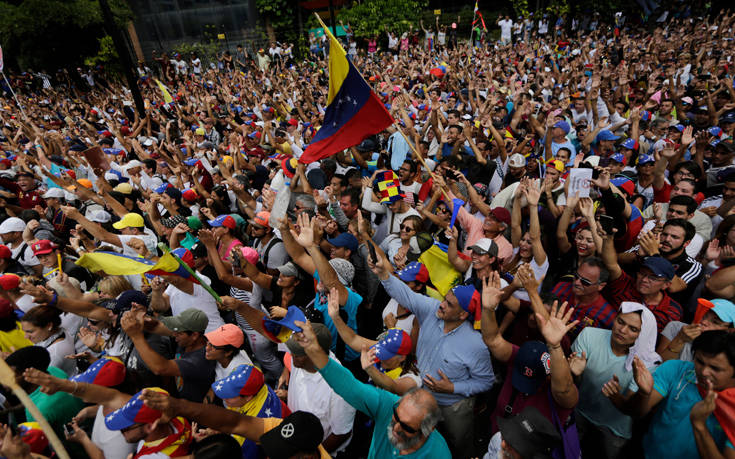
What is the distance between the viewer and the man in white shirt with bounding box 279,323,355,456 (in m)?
2.64

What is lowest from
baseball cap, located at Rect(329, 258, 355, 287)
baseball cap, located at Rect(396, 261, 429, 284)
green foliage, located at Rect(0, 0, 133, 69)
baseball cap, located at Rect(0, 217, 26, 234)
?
baseball cap, located at Rect(329, 258, 355, 287)

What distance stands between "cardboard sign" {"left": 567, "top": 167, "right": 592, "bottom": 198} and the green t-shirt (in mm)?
4672

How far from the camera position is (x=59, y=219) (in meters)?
6.20

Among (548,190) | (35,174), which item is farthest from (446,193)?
(35,174)

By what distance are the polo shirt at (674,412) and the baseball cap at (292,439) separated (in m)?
2.10

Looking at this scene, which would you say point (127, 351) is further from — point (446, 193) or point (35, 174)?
point (35, 174)

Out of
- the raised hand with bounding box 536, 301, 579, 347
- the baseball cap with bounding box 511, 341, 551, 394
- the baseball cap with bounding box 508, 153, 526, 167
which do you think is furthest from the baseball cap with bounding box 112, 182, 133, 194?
the raised hand with bounding box 536, 301, 579, 347

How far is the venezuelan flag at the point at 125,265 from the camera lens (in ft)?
10.8

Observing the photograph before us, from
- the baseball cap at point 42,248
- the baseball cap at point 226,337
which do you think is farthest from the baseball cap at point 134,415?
the baseball cap at point 42,248

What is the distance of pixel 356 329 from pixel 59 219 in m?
5.71

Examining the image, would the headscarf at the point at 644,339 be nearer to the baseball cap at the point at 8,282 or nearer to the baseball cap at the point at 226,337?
the baseball cap at the point at 226,337

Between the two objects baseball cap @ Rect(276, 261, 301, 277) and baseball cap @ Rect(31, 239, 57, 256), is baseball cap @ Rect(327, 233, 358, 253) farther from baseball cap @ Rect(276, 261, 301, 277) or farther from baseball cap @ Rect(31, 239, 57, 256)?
baseball cap @ Rect(31, 239, 57, 256)

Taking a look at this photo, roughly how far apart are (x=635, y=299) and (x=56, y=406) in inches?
180

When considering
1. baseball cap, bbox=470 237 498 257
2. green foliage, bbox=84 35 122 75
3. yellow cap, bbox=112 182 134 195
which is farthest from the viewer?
green foliage, bbox=84 35 122 75
